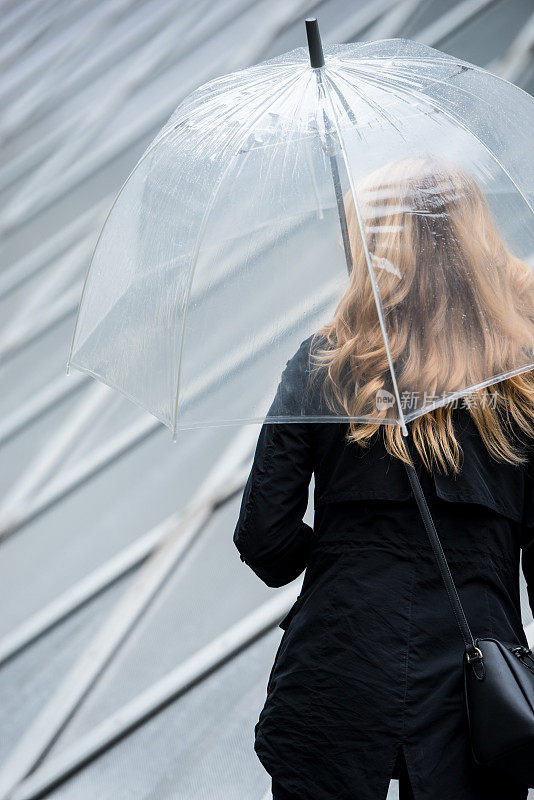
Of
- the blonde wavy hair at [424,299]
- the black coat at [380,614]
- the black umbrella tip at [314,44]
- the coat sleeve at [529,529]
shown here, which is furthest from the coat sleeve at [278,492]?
the black umbrella tip at [314,44]

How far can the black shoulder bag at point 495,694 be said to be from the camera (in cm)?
121

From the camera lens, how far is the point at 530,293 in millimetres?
1325

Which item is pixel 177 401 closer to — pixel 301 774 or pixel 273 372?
pixel 273 372

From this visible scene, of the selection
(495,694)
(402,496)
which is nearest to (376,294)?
(402,496)

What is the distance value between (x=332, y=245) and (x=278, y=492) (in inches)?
15.9

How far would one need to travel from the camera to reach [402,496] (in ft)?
4.39

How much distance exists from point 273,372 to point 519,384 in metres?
0.38

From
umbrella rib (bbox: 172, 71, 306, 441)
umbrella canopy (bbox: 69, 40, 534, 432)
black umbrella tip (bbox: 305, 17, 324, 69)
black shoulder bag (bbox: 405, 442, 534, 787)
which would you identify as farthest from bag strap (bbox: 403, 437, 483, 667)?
black umbrella tip (bbox: 305, 17, 324, 69)

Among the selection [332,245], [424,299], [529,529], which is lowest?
[529,529]

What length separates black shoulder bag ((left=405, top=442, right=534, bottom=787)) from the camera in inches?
47.8

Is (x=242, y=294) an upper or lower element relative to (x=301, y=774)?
upper

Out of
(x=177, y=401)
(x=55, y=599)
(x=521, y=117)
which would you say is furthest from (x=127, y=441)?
(x=521, y=117)

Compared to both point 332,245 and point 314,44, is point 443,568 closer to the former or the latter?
point 332,245

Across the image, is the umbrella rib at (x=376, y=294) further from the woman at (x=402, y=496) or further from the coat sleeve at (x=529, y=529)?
the coat sleeve at (x=529, y=529)
